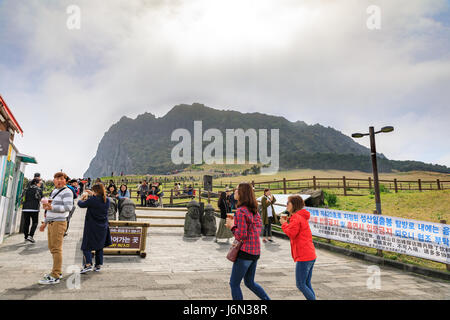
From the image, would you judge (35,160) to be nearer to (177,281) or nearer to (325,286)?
(177,281)

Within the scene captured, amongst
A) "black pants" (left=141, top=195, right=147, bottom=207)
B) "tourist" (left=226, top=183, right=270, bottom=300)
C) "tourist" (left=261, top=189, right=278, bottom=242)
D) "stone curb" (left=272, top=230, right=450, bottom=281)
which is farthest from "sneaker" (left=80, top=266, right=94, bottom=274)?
"black pants" (left=141, top=195, right=147, bottom=207)

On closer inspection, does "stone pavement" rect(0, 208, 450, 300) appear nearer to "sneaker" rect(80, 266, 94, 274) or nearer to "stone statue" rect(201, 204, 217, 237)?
"sneaker" rect(80, 266, 94, 274)

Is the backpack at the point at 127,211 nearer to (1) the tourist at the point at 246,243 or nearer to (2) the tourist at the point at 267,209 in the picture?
(2) the tourist at the point at 267,209

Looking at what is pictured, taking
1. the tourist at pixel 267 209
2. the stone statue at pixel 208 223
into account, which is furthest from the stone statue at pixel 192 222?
the tourist at pixel 267 209

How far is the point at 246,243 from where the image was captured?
3.17 m

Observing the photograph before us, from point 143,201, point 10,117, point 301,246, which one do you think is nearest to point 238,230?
point 301,246

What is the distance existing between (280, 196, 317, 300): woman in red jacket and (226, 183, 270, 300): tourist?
0.52 m

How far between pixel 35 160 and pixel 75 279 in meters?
6.57

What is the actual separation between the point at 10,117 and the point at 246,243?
8569mm

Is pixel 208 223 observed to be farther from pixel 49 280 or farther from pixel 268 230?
pixel 49 280

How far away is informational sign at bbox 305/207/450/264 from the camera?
634 cm

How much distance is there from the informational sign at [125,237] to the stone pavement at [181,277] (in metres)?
0.30

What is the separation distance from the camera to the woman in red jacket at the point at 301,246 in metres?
3.48
